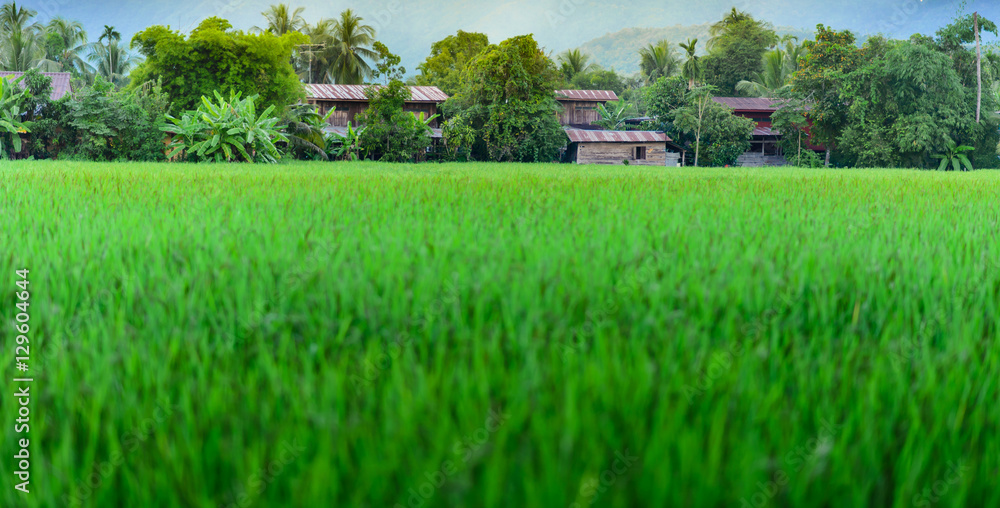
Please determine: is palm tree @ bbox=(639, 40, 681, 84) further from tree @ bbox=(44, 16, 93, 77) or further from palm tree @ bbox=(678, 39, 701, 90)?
tree @ bbox=(44, 16, 93, 77)

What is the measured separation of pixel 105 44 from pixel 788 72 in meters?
49.6

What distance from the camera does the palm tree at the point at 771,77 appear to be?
4384 cm

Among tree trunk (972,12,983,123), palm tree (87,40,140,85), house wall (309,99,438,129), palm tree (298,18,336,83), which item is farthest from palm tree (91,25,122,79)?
tree trunk (972,12,983,123)

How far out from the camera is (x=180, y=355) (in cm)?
146

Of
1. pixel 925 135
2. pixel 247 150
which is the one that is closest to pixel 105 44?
pixel 247 150

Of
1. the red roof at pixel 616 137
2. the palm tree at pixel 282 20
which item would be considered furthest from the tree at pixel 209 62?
the palm tree at pixel 282 20

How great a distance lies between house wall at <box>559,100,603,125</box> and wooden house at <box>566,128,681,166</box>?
8.58 m

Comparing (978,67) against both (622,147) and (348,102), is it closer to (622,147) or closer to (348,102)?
(622,147)

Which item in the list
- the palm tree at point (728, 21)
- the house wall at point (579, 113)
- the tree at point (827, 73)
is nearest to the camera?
the tree at point (827, 73)

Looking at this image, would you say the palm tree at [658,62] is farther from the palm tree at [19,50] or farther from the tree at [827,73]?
the palm tree at [19,50]

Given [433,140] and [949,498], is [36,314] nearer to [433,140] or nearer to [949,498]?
[949,498]

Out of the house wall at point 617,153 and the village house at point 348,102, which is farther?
the house wall at point 617,153

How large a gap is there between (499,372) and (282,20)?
46598 mm

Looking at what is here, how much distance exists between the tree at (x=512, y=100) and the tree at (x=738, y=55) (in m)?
23.8
